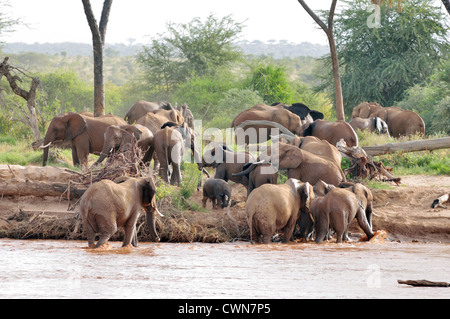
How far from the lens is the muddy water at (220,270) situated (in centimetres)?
656

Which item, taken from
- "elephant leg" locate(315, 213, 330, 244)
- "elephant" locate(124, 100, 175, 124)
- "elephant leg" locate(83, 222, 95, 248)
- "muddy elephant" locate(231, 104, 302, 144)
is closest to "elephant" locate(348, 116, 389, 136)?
"muddy elephant" locate(231, 104, 302, 144)

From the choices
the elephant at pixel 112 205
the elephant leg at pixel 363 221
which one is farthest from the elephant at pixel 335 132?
the elephant at pixel 112 205

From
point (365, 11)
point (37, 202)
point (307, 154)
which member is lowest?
point (37, 202)

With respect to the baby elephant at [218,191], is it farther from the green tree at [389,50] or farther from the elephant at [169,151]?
the green tree at [389,50]

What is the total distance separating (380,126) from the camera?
749 inches

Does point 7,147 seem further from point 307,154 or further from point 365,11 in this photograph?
point 365,11

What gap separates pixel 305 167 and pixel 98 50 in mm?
9370

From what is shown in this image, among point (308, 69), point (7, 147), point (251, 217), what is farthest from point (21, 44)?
point (251, 217)

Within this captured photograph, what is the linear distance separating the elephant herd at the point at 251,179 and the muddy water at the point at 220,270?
405 millimetres

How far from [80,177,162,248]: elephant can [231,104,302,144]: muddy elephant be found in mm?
7703

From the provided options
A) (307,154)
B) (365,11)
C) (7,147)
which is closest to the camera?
(307,154)

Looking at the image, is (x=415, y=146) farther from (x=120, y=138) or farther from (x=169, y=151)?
(x=120, y=138)
